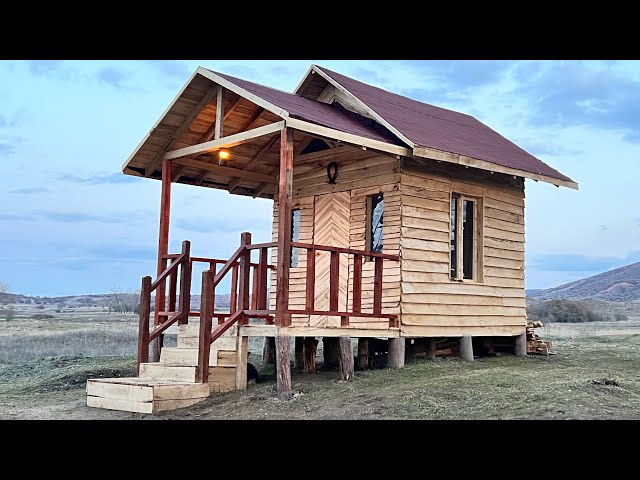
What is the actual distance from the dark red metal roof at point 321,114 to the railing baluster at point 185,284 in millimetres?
2800

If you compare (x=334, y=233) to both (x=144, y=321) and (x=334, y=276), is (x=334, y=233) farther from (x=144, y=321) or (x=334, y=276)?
(x=144, y=321)

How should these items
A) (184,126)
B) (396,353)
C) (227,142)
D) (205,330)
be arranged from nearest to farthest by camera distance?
(205,330), (227,142), (396,353), (184,126)

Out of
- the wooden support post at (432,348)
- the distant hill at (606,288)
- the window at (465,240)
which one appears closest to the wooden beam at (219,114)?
the window at (465,240)

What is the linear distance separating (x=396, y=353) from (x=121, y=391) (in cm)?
491

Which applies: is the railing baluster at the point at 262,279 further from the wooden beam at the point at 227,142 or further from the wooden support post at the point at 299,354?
the wooden support post at the point at 299,354

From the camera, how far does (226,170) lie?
48.7 feet

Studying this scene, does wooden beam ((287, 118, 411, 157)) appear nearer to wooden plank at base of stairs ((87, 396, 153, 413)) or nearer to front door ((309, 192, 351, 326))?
front door ((309, 192, 351, 326))

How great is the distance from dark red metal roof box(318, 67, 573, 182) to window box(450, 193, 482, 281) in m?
1.06

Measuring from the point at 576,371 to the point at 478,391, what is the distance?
3512mm

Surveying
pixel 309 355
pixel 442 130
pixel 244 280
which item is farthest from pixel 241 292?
pixel 442 130

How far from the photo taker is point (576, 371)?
13398 mm

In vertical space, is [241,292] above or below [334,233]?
below
